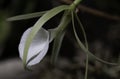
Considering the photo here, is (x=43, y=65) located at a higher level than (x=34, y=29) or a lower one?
lower

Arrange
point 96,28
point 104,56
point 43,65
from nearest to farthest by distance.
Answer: point 104,56 → point 43,65 → point 96,28

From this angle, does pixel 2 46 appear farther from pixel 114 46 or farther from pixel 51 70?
pixel 114 46

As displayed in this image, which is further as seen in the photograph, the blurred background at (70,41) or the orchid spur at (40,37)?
the blurred background at (70,41)

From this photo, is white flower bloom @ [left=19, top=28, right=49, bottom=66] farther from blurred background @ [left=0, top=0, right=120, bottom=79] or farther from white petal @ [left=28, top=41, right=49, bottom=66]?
blurred background @ [left=0, top=0, right=120, bottom=79]

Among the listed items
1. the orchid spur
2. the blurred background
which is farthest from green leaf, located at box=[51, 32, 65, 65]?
the blurred background

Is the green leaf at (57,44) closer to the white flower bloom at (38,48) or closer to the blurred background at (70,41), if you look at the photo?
the white flower bloom at (38,48)

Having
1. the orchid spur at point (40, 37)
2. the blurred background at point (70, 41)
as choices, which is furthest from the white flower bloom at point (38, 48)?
the blurred background at point (70, 41)

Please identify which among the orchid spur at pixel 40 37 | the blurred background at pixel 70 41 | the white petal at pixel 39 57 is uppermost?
the orchid spur at pixel 40 37

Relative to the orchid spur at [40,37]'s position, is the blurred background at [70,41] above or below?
below

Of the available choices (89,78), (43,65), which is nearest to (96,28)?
(43,65)

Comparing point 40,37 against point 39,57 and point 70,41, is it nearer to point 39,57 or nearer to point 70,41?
point 39,57
